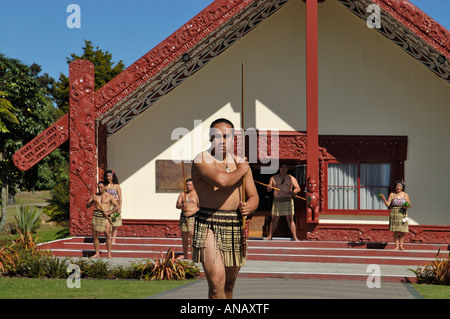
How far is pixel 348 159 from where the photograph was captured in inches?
566

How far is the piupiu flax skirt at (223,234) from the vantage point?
569cm

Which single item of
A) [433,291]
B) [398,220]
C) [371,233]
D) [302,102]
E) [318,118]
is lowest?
[433,291]

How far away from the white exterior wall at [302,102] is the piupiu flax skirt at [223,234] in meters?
8.60

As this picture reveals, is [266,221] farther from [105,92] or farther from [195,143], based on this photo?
[105,92]

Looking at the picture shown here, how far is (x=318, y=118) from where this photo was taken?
1427cm

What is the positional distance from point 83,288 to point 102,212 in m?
3.40

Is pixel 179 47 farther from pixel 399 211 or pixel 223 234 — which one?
pixel 223 234

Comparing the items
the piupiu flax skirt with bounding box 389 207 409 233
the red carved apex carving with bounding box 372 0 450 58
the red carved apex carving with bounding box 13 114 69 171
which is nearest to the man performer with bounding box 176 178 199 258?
the red carved apex carving with bounding box 13 114 69 171

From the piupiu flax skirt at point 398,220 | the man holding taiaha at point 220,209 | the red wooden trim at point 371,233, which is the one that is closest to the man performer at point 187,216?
the red wooden trim at point 371,233

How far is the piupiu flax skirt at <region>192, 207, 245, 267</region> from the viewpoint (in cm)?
569

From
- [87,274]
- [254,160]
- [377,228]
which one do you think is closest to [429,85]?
[377,228]

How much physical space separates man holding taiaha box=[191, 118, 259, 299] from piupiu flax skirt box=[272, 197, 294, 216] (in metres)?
7.74

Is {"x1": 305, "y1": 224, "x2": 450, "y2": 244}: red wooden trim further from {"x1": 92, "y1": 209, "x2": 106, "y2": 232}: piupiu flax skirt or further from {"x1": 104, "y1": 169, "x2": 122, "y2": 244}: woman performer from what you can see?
{"x1": 92, "y1": 209, "x2": 106, "y2": 232}: piupiu flax skirt

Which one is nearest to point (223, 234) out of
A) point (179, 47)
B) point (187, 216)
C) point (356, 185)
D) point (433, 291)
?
point (433, 291)
